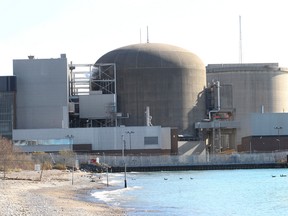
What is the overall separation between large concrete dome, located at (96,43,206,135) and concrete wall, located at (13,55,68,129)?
20.7 metres

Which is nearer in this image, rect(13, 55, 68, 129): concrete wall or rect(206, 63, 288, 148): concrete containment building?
rect(13, 55, 68, 129): concrete wall

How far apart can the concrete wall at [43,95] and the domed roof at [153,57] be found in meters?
21.4

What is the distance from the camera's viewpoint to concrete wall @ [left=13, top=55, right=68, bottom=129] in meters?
148

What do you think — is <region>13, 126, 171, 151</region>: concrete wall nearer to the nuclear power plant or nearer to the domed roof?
the nuclear power plant

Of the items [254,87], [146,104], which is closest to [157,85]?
[146,104]

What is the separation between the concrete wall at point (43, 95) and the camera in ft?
486

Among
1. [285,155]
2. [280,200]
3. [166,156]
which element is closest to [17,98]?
[166,156]

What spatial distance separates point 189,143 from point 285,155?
24850 millimetres

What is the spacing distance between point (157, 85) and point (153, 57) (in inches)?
263

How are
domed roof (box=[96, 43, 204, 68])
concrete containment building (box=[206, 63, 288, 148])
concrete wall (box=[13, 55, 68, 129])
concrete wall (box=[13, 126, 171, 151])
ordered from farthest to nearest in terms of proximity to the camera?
concrete containment building (box=[206, 63, 288, 148])
domed roof (box=[96, 43, 204, 68])
concrete wall (box=[13, 55, 68, 129])
concrete wall (box=[13, 126, 171, 151])

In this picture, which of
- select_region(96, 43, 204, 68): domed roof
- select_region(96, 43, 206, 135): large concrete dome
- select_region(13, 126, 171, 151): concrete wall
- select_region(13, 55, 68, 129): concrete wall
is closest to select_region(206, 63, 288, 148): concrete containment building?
select_region(96, 43, 204, 68): domed roof

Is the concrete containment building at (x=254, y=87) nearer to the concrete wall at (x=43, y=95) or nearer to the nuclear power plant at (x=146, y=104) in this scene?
the nuclear power plant at (x=146, y=104)

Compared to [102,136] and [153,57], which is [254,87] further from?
[102,136]

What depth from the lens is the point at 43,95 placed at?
148m
